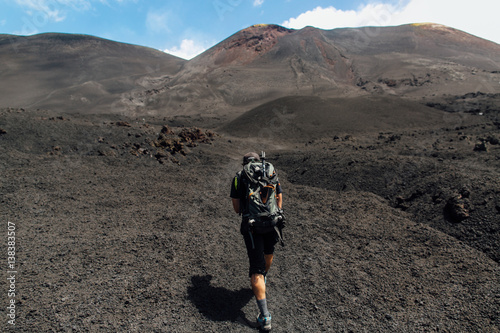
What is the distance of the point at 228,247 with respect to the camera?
4.47 metres

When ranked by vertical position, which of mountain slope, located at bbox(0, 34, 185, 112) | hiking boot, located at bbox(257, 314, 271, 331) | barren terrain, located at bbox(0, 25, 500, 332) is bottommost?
hiking boot, located at bbox(257, 314, 271, 331)

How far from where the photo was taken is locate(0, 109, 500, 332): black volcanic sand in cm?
291

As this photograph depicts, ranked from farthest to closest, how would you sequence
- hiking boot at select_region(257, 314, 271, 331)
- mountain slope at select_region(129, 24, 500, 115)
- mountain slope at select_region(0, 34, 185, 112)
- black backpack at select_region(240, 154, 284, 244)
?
mountain slope at select_region(0, 34, 185, 112) → mountain slope at select_region(129, 24, 500, 115) → black backpack at select_region(240, 154, 284, 244) → hiking boot at select_region(257, 314, 271, 331)

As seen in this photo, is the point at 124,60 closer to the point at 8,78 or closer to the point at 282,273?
the point at 8,78

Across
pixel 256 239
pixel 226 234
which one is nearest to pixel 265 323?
pixel 256 239

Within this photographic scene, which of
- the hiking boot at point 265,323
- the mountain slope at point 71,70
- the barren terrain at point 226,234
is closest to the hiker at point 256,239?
the hiking boot at point 265,323

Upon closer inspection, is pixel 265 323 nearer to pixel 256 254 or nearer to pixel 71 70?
pixel 256 254

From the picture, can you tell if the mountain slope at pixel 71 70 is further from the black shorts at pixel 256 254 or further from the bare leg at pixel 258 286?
the bare leg at pixel 258 286

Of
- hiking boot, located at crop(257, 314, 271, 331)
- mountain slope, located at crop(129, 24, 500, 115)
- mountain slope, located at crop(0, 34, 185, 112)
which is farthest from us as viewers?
mountain slope, located at crop(0, 34, 185, 112)

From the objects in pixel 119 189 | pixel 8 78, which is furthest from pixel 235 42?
pixel 119 189

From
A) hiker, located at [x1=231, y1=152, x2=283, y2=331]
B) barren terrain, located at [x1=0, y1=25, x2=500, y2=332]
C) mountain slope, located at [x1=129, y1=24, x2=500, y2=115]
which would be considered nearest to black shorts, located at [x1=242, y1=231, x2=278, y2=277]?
hiker, located at [x1=231, y1=152, x2=283, y2=331]

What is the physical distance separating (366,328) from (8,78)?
6170cm

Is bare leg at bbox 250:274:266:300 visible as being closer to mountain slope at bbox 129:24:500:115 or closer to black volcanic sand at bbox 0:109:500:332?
black volcanic sand at bbox 0:109:500:332

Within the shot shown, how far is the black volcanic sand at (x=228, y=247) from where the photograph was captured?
2910 mm
